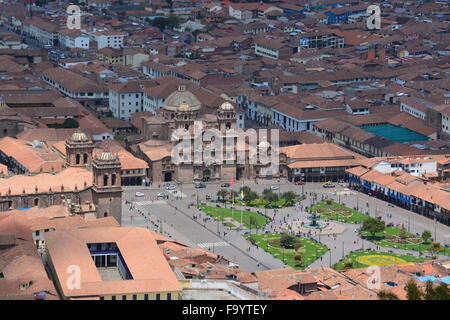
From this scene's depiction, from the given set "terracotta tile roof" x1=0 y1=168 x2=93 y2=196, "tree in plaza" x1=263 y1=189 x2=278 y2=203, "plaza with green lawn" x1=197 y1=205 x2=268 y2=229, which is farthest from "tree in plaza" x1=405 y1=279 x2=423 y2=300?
"tree in plaza" x1=263 y1=189 x2=278 y2=203

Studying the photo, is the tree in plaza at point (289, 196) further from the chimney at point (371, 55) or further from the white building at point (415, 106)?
the chimney at point (371, 55)

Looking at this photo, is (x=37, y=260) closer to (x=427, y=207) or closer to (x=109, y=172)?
(x=109, y=172)

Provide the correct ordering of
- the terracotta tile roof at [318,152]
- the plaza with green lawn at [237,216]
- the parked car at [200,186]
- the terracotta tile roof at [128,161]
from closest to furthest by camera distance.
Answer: the plaza with green lawn at [237,216] < the terracotta tile roof at [128,161] < the parked car at [200,186] < the terracotta tile roof at [318,152]

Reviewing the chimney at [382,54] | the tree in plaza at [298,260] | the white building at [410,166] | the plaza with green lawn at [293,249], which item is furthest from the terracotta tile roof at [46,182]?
the chimney at [382,54]

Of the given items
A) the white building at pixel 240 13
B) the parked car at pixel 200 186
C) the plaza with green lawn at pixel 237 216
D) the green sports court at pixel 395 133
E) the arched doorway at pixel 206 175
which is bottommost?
the white building at pixel 240 13

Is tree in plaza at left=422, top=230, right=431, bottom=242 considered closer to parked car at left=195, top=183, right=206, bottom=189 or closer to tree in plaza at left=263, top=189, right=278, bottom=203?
tree in plaza at left=263, top=189, right=278, bottom=203

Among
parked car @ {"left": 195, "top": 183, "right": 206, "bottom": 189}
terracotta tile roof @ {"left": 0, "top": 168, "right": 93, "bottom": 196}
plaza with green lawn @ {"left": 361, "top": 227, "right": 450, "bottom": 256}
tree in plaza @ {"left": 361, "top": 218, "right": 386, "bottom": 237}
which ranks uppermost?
terracotta tile roof @ {"left": 0, "top": 168, "right": 93, "bottom": 196}

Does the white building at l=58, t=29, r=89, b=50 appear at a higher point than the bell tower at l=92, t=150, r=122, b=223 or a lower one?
lower
